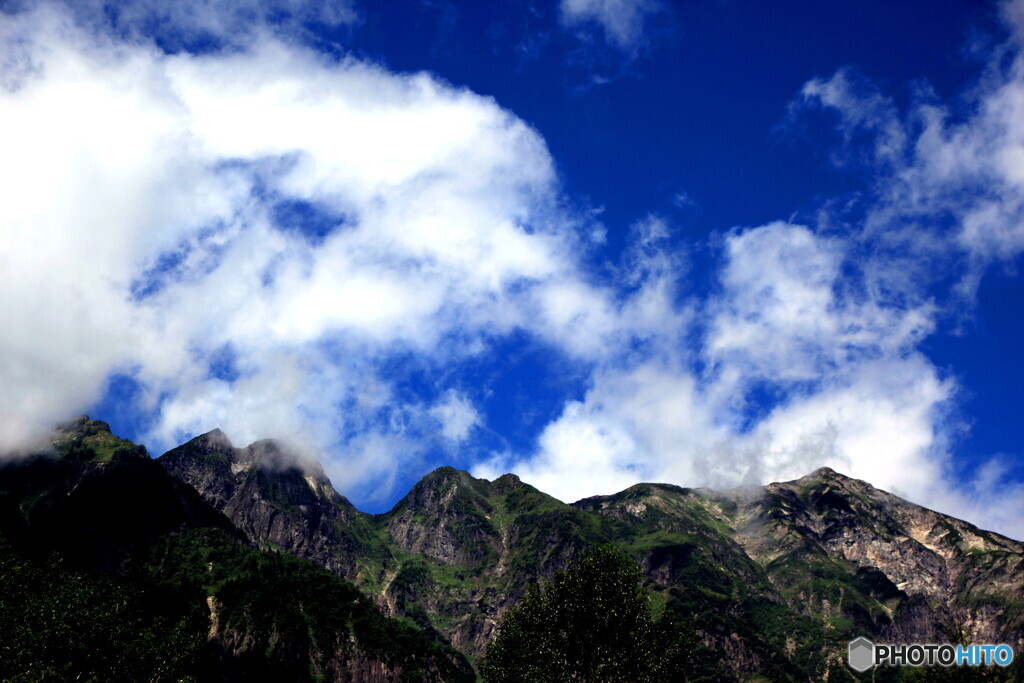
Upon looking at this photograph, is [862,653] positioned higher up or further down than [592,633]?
higher up

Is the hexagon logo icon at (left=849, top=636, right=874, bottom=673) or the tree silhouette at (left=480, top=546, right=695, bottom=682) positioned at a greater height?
the hexagon logo icon at (left=849, top=636, right=874, bottom=673)

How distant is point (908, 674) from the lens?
79.9 metres

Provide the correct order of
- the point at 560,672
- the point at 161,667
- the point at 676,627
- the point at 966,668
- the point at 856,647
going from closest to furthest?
1. the point at 966,668
2. the point at 560,672
3. the point at 856,647
4. the point at 676,627
5. the point at 161,667

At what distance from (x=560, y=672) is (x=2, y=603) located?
8814cm

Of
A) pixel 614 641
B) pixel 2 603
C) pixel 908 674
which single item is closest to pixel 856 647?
pixel 908 674

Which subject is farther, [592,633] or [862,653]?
[862,653]

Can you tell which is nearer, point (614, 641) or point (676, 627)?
point (614, 641)

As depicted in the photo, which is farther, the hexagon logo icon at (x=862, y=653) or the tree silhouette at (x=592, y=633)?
the hexagon logo icon at (x=862, y=653)

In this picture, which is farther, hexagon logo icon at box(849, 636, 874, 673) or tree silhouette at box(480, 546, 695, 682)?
hexagon logo icon at box(849, 636, 874, 673)

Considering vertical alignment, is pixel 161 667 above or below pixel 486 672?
below

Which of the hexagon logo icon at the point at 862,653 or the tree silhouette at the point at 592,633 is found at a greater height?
the hexagon logo icon at the point at 862,653

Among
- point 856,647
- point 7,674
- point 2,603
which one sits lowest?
point 7,674

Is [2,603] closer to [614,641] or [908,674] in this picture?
[614,641]

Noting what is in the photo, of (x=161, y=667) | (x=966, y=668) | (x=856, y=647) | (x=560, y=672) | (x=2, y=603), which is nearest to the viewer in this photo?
(x=966, y=668)
